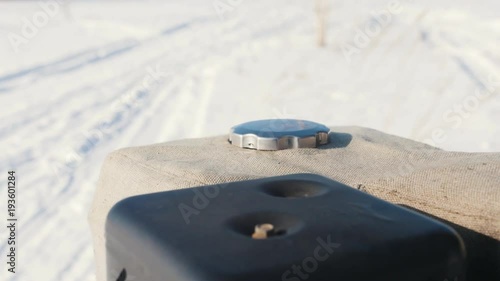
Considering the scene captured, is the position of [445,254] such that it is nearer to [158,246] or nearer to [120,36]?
[158,246]

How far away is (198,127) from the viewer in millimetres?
6727

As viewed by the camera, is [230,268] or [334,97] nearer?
[230,268]

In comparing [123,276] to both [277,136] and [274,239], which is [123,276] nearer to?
[274,239]

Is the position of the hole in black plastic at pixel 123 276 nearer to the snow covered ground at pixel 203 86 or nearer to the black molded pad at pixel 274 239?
the black molded pad at pixel 274 239

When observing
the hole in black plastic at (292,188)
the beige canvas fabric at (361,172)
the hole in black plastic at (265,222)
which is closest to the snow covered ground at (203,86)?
the beige canvas fabric at (361,172)

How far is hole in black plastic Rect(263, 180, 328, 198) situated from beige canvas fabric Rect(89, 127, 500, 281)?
349 millimetres

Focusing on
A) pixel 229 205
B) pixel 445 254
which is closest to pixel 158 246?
pixel 229 205

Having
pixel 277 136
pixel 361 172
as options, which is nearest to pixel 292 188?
pixel 361 172

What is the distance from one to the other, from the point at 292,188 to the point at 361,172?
1.63ft

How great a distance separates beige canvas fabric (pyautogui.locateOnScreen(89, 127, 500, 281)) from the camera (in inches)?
71.1

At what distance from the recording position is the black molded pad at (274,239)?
1.27m

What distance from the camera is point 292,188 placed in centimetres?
173

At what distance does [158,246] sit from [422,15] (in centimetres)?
1368

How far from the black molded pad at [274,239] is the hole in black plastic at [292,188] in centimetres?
1
